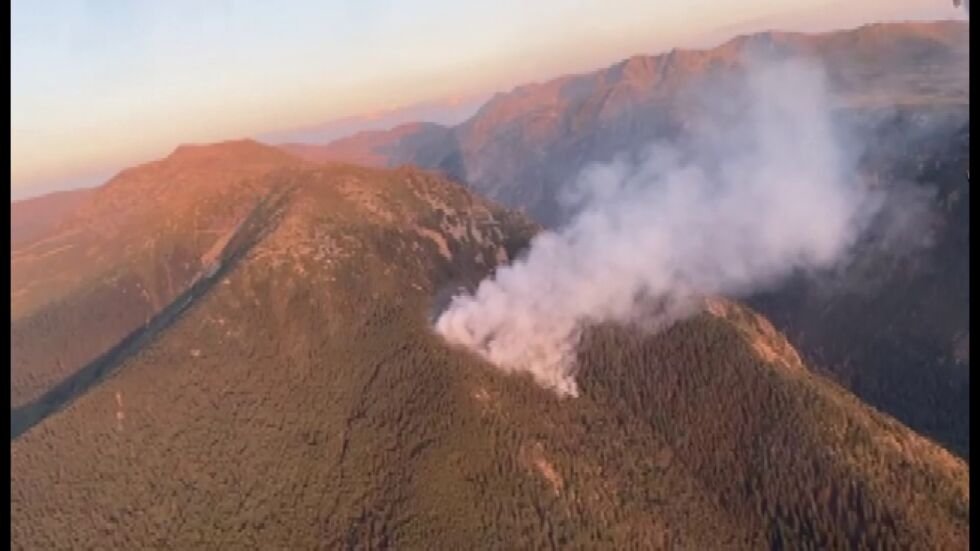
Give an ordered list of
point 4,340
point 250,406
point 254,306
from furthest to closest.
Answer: point 254,306 < point 250,406 < point 4,340

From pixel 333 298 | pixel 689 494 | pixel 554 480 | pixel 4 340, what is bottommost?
pixel 689 494

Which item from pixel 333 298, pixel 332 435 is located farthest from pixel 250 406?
pixel 333 298

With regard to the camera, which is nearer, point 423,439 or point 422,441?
point 422,441

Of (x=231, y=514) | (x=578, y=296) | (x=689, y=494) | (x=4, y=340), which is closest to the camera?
(x=4, y=340)

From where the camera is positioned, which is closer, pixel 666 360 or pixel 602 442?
pixel 602 442

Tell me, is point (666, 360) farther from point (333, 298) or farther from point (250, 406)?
point (250, 406)

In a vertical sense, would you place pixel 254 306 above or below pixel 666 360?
above
